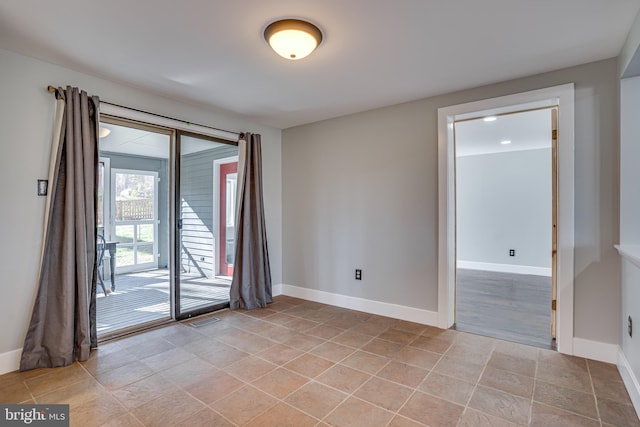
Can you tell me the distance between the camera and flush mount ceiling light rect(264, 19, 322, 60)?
1.95m

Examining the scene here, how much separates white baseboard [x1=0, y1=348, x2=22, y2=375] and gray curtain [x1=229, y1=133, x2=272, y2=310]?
1.86 meters

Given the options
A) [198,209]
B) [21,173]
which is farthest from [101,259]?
[21,173]

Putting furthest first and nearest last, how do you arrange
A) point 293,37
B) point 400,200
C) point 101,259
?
point 101,259
point 400,200
point 293,37

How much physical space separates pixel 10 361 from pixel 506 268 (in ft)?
23.4

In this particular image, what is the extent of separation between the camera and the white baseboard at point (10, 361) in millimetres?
2254

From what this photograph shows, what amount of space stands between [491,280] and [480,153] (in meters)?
2.63

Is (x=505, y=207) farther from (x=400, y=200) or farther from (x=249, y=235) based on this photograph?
(x=249, y=235)

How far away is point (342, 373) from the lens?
90.4 inches

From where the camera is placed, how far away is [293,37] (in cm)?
200

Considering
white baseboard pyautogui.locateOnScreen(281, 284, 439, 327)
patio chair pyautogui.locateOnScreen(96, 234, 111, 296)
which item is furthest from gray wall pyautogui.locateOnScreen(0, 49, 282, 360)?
white baseboard pyautogui.locateOnScreen(281, 284, 439, 327)

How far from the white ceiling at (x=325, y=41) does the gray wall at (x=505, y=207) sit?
409cm

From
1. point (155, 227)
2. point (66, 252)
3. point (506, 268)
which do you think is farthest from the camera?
point (506, 268)

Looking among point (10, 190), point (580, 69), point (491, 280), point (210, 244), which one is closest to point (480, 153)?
point (491, 280)

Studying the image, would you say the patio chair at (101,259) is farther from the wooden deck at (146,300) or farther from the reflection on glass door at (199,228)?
the reflection on glass door at (199,228)
